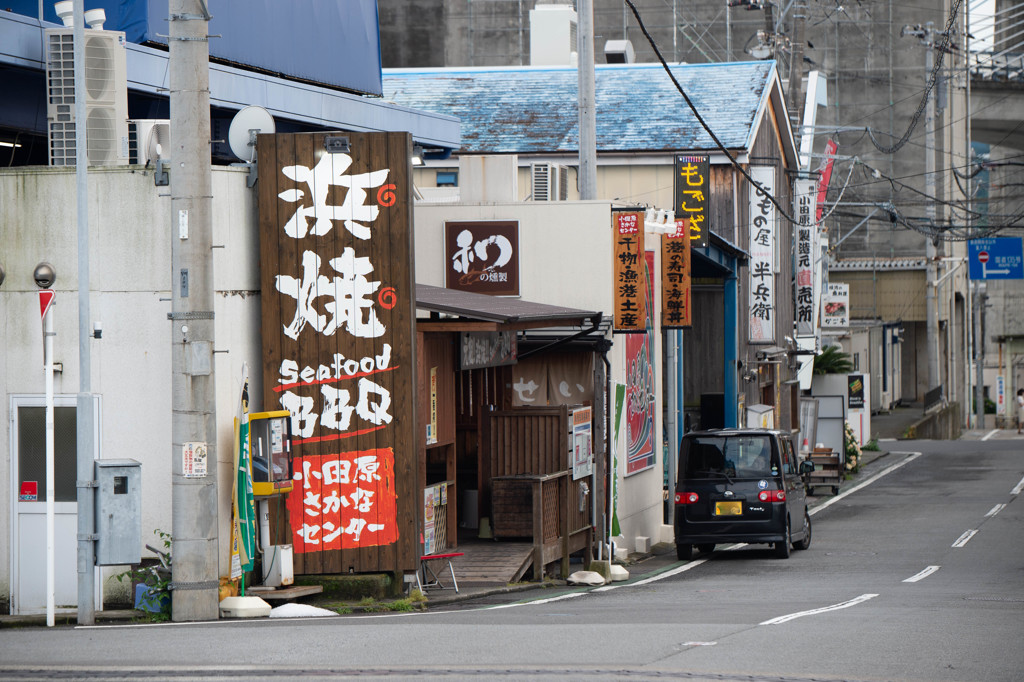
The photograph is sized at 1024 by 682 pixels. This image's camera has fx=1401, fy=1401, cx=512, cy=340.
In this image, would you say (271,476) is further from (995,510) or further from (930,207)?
(930,207)

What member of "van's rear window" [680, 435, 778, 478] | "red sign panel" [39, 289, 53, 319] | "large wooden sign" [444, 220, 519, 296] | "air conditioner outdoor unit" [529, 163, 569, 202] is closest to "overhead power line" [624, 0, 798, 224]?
"air conditioner outdoor unit" [529, 163, 569, 202]

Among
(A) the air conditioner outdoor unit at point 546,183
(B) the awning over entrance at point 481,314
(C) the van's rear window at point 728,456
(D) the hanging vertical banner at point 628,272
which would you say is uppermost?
(A) the air conditioner outdoor unit at point 546,183

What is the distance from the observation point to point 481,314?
1505 cm

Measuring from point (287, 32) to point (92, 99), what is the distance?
7460mm

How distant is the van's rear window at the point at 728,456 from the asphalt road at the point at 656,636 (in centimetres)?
153

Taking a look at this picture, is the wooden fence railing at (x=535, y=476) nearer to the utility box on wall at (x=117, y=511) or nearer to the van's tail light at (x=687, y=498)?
the van's tail light at (x=687, y=498)

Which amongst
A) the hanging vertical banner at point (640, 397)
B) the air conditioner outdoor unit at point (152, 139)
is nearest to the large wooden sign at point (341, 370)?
the air conditioner outdoor unit at point (152, 139)

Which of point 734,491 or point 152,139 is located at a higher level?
point 152,139

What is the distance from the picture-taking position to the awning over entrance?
15133mm

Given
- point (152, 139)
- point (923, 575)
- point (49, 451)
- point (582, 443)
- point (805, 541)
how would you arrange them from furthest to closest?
point (805, 541) → point (582, 443) → point (923, 575) → point (152, 139) → point (49, 451)

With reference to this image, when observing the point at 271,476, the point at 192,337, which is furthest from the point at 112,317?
the point at 271,476

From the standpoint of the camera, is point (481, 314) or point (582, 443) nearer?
point (481, 314)

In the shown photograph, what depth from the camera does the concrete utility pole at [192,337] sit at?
12.9 m

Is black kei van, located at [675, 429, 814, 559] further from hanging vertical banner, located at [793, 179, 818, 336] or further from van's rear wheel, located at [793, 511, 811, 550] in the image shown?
hanging vertical banner, located at [793, 179, 818, 336]
